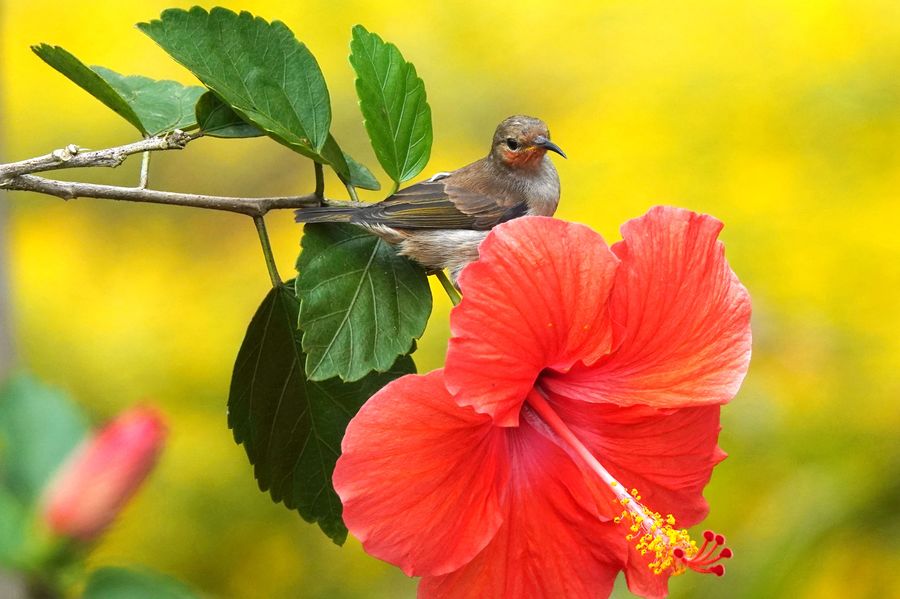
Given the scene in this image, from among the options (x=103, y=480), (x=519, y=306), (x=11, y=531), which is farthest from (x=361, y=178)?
(x=11, y=531)

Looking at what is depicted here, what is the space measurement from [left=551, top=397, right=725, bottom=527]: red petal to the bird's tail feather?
27cm

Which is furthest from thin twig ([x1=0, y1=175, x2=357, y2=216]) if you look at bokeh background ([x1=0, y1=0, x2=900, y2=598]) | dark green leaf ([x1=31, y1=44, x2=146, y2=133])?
bokeh background ([x1=0, y1=0, x2=900, y2=598])

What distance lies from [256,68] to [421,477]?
438 millimetres

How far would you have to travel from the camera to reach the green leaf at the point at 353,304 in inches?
36.2

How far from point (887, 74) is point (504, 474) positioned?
148 inches

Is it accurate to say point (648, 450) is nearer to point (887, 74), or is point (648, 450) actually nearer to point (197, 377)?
point (197, 377)

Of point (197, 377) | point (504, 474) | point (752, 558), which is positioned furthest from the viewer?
point (197, 377)

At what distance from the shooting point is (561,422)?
93cm

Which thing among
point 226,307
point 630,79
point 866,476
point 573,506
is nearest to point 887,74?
point 630,79

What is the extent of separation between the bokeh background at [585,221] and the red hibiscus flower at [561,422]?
2.10 meters

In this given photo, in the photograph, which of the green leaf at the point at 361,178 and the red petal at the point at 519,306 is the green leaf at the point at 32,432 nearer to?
the green leaf at the point at 361,178

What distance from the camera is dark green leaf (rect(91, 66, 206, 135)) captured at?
1148mm

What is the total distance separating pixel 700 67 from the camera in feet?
14.6

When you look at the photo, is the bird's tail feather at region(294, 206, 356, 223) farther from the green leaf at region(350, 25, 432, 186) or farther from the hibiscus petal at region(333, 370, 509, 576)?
the hibiscus petal at region(333, 370, 509, 576)
